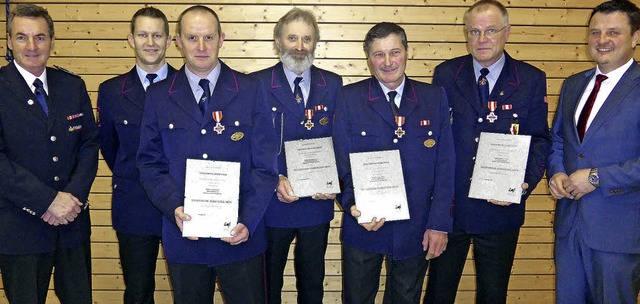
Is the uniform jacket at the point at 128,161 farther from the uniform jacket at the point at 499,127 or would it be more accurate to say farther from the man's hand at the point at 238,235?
the uniform jacket at the point at 499,127

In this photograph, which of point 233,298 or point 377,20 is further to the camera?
point 377,20

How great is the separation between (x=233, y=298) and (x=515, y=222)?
1.78m

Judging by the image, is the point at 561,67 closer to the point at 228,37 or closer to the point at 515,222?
the point at 515,222

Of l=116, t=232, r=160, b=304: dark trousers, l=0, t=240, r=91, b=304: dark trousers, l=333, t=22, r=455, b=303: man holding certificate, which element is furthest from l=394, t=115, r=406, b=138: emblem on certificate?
l=0, t=240, r=91, b=304: dark trousers

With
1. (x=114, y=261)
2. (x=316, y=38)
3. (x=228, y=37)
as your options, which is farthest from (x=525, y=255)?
(x=114, y=261)

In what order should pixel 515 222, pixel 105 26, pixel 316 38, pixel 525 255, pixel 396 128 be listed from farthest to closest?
pixel 525 255 < pixel 105 26 < pixel 316 38 < pixel 515 222 < pixel 396 128

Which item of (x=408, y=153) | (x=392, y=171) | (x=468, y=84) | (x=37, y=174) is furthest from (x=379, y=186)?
(x=37, y=174)

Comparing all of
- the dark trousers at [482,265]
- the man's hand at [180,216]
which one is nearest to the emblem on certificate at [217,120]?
the man's hand at [180,216]

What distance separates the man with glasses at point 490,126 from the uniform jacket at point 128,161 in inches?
74.8

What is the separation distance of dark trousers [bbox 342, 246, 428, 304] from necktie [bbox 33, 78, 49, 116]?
1916mm

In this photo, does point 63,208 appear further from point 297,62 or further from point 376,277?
point 376,277

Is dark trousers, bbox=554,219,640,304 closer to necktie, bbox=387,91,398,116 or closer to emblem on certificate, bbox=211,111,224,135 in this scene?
necktie, bbox=387,91,398,116

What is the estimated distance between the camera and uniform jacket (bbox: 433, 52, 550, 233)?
341cm

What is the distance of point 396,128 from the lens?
3176mm
